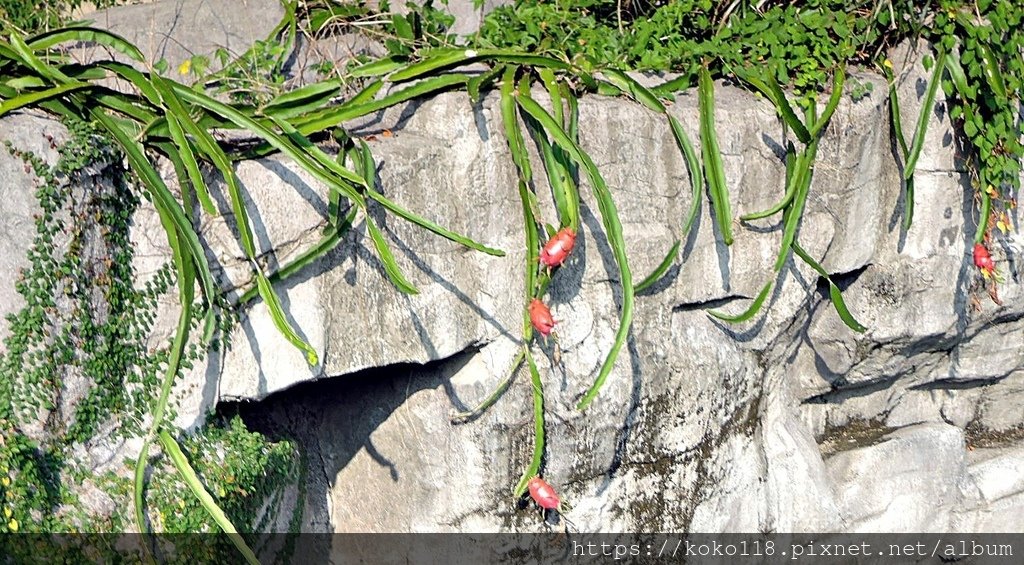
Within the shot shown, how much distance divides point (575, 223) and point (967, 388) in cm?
250

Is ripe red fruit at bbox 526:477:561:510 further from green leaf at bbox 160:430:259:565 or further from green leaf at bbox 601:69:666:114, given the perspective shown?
green leaf at bbox 601:69:666:114

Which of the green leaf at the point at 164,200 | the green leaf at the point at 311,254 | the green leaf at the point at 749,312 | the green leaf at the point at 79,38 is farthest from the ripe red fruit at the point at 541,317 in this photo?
the green leaf at the point at 79,38

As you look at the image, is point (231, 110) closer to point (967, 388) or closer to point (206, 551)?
point (206, 551)

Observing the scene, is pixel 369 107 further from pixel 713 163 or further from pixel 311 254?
pixel 713 163

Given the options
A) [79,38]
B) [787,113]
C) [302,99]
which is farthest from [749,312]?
[79,38]

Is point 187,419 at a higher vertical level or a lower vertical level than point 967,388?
lower

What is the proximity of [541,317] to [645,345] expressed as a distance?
22.5 inches

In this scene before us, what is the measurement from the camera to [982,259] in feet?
14.3

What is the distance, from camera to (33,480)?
3.21 m

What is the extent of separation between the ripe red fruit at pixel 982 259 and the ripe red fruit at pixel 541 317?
181 centimetres

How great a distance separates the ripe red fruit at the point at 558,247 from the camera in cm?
356

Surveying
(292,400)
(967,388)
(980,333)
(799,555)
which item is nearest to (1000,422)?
(967,388)

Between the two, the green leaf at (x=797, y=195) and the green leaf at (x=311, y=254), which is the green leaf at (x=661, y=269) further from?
the green leaf at (x=311, y=254)

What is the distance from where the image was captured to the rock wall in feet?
11.8
